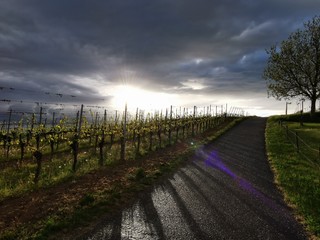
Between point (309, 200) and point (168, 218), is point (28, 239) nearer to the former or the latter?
point (168, 218)

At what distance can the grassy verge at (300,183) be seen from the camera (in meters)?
8.77

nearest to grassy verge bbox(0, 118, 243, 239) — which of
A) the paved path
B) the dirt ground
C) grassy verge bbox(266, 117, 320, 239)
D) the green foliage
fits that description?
the green foliage

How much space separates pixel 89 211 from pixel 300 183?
8.54 m

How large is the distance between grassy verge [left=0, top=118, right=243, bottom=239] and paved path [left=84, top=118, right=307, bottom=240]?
45 centimetres

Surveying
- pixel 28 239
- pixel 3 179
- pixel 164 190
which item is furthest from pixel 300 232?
pixel 3 179

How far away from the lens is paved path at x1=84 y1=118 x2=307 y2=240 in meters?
7.36

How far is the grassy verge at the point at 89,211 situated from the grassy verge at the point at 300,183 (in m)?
4.99

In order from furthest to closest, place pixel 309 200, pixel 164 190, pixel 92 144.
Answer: pixel 92 144, pixel 164 190, pixel 309 200

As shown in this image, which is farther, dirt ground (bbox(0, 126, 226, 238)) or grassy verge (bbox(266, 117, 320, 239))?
grassy verge (bbox(266, 117, 320, 239))

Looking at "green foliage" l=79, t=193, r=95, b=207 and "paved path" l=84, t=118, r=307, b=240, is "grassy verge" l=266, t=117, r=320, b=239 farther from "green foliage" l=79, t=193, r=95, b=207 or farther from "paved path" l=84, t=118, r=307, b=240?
"green foliage" l=79, t=193, r=95, b=207

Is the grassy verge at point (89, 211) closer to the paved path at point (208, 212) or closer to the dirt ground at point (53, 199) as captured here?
the dirt ground at point (53, 199)

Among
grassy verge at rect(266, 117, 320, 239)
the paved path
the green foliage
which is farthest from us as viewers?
the green foliage

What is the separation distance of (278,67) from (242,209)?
154ft

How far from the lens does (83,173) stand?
44.5ft
